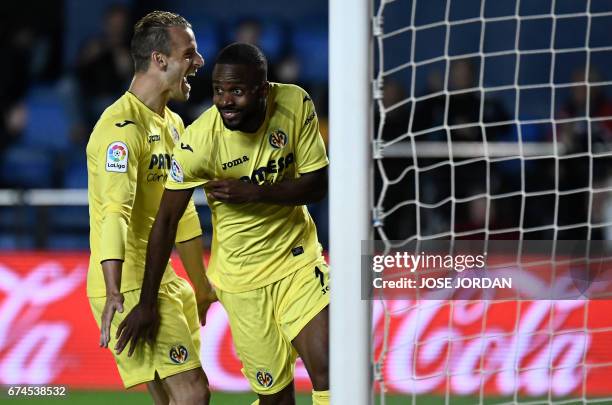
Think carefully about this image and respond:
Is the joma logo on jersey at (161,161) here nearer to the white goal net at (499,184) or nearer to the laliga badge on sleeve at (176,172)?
the laliga badge on sleeve at (176,172)

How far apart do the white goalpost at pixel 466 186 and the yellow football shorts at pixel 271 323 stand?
0.30m

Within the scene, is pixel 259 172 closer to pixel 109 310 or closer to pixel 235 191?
pixel 235 191

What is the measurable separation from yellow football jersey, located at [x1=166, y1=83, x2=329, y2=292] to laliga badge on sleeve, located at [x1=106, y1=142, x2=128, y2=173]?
0.54ft

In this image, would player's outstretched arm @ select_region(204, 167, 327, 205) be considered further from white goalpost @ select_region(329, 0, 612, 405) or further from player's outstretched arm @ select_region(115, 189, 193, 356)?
white goalpost @ select_region(329, 0, 612, 405)

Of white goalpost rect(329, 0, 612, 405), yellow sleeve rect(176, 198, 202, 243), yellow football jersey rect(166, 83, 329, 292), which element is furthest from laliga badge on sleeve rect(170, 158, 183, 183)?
white goalpost rect(329, 0, 612, 405)

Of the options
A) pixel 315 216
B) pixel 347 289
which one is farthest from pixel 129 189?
pixel 315 216

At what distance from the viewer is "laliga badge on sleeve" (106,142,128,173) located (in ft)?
11.7

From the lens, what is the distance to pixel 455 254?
547 centimetres

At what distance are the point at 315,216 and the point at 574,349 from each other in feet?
6.41

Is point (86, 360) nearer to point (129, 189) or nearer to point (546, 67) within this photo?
point (129, 189)

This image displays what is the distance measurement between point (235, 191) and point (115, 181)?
1.36ft

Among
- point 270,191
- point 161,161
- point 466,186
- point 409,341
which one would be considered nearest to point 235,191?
point 270,191

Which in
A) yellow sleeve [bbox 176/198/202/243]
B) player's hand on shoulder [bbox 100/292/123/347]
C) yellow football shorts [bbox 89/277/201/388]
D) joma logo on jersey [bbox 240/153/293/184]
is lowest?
yellow football shorts [bbox 89/277/201/388]

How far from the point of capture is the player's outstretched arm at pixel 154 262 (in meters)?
3.59
